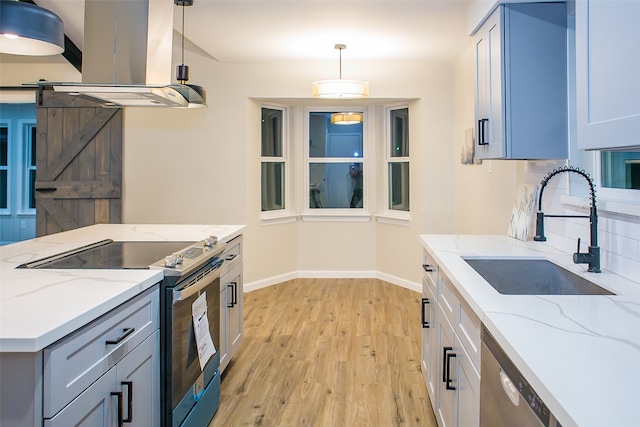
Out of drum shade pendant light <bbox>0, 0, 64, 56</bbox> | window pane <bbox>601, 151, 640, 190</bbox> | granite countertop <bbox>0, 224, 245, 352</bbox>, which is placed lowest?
granite countertop <bbox>0, 224, 245, 352</bbox>

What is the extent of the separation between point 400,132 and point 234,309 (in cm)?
340

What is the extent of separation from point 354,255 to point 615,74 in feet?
15.7

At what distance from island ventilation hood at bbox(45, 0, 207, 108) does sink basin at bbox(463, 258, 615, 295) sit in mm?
1895

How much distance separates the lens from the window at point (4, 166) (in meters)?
7.98

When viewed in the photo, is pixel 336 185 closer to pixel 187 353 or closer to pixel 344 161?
pixel 344 161

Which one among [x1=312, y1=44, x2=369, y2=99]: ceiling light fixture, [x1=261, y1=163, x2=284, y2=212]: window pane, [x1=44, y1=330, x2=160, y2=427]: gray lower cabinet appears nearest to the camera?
[x1=44, y1=330, x2=160, y2=427]: gray lower cabinet

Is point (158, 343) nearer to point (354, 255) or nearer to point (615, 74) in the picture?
point (615, 74)

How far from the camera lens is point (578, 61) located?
153 centimetres

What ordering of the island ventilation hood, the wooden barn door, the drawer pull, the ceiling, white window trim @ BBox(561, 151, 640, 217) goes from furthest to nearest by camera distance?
the wooden barn door, the ceiling, the island ventilation hood, white window trim @ BBox(561, 151, 640, 217), the drawer pull

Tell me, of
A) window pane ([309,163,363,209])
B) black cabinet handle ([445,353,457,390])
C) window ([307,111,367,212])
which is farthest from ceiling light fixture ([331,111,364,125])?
black cabinet handle ([445,353,457,390])

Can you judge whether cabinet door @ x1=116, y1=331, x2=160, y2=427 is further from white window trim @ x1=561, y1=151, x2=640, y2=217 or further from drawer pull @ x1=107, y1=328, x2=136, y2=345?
white window trim @ x1=561, y1=151, x2=640, y2=217

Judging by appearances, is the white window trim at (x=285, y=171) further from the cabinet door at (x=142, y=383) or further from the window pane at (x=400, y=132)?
the cabinet door at (x=142, y=383)

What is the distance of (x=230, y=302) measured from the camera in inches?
117

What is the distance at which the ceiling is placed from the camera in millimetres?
3527
